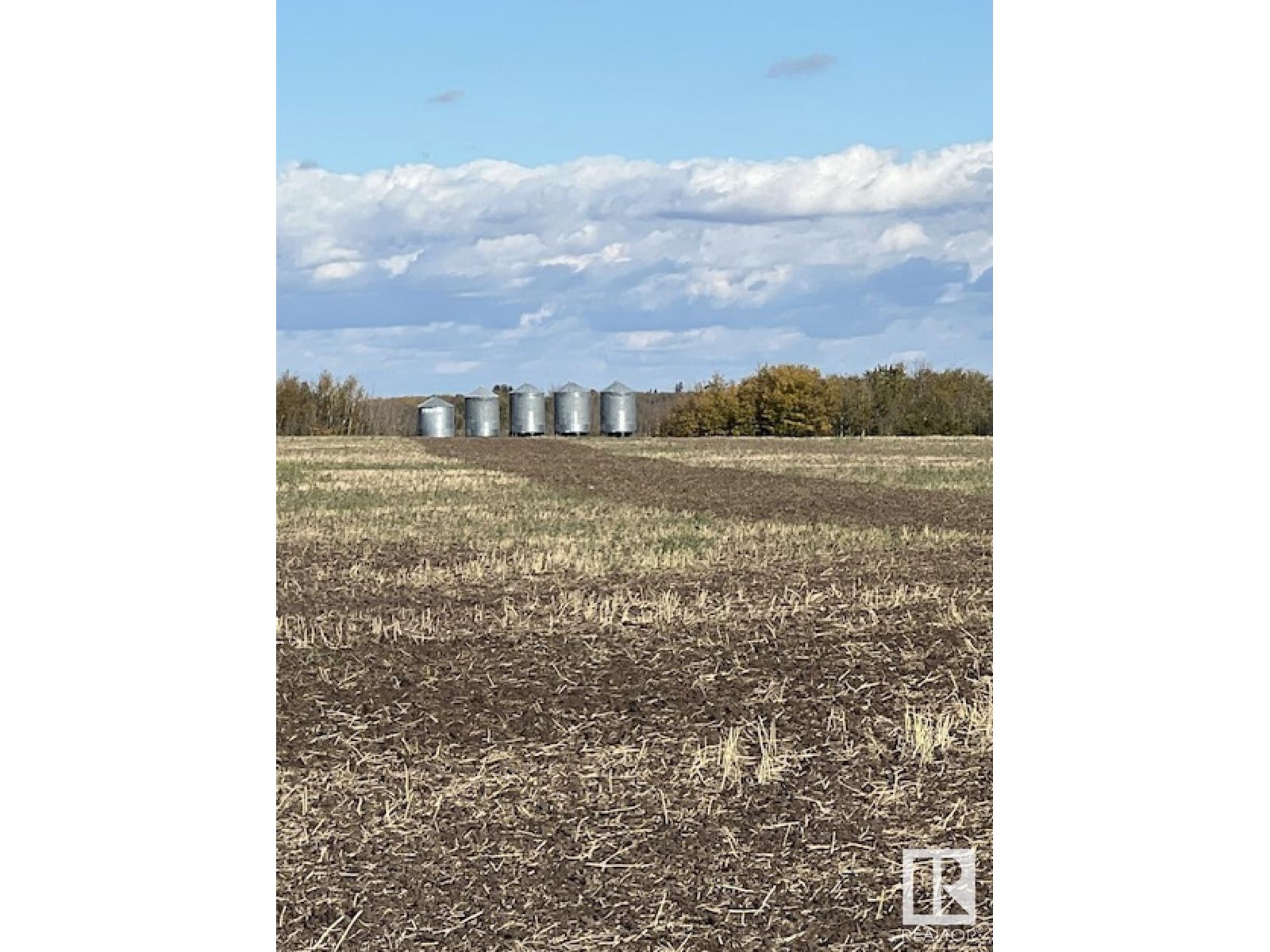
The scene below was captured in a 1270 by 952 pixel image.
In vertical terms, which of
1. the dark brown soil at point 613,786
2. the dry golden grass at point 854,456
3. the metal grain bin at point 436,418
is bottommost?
the dark brown soil at point 613,786

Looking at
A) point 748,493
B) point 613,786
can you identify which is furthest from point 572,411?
point 613,786

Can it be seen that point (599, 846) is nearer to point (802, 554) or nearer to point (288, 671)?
point (288, 671)

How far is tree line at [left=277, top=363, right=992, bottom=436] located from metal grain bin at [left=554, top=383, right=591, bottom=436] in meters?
0.58

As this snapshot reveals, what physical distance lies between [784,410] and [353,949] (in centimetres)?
3933

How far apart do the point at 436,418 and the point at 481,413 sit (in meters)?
1.51

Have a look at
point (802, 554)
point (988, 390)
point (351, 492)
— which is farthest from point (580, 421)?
point (802, 554)

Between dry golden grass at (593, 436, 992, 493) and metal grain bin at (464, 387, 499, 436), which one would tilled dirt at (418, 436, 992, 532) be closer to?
dry golden grass at (593, 436, 992, 493)

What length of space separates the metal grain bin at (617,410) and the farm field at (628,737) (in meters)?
33.1

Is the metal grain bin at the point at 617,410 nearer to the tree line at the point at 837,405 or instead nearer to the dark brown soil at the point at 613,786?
the tree line at the point at 837,405

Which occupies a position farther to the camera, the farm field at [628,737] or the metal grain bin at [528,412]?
the metal grain bin at [528,412]

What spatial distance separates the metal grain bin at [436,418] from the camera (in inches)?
1850

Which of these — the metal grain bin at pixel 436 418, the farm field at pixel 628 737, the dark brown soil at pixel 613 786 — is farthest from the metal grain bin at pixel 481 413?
the dark brown soil at pixel 613 786

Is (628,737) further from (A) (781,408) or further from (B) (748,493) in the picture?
(A) (781,408)
